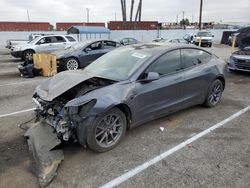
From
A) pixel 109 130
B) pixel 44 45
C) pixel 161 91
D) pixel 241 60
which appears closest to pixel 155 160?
pixel 109 130

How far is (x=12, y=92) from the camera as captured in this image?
297 inches

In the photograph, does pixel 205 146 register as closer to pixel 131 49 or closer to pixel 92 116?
pixel 92 116

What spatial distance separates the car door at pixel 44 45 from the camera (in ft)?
51.3

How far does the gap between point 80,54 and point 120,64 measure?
6.78 m

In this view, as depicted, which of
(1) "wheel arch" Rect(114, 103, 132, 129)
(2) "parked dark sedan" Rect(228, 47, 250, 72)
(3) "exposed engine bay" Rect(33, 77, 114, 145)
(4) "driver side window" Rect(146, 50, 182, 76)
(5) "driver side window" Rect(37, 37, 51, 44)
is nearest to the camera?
(3) "exposed engine bay" Rect(33, 77, 114, 145)

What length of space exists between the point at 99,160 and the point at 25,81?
6.59 metres

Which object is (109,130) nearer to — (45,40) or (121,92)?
(121,92)

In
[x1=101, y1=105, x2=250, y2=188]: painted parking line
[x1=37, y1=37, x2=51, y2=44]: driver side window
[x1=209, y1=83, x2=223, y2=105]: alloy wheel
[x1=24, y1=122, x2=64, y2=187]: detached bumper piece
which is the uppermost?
[x1=37, y1=37, x2=51, y2=44]: driver side window

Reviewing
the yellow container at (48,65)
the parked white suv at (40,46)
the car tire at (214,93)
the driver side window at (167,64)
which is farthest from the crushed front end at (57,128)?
the parked white suv at (40,46)

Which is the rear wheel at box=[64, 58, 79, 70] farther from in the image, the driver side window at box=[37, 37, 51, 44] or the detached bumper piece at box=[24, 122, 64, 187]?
the detached bumper piece at box=[24, 122, 64, 187]

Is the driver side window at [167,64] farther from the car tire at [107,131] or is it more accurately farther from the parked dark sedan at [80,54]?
the parked dark sedan at [80,54]

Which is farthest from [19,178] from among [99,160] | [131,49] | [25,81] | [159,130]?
[25,81]

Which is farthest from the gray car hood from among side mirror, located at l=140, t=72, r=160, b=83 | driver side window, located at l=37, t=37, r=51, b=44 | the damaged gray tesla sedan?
driver side window, located at l=37, t=37, r=51, b=44

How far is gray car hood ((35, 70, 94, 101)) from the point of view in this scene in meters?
3.89
